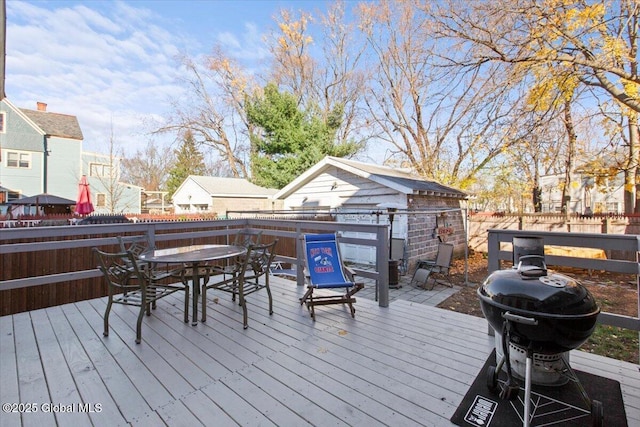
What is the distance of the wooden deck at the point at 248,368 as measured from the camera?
1.88 m

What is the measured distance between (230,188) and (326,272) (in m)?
14.7

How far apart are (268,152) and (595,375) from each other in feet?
53.5

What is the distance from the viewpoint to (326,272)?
12.9 feet

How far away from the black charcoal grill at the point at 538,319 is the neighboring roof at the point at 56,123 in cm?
2524

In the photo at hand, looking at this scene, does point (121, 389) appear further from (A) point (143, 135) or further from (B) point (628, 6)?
(A) point (143, 135)

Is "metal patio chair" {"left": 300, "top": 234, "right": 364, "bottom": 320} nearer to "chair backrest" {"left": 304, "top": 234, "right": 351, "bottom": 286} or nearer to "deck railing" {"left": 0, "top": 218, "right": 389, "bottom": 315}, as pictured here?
"chair backrest" {"left": 304, "top": 234, "right": 351, "bottom": 286}

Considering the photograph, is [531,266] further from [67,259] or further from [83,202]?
[83,202]

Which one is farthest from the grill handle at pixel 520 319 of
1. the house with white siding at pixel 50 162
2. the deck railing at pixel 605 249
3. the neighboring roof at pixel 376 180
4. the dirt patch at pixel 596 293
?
the house with white siding at pixel 50 162

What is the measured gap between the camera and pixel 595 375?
230cm

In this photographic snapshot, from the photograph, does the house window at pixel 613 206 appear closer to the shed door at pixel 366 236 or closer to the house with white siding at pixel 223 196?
the shed door at pixel 366 236

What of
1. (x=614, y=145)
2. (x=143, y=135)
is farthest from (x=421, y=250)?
(x=143, y=135)

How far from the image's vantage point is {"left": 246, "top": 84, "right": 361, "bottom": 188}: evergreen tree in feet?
53.3

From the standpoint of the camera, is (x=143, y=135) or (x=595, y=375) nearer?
(x=595, y=375)

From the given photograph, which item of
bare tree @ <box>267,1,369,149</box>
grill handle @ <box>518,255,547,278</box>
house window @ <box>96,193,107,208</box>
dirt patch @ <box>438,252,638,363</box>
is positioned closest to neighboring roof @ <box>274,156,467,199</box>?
dirt patch @ <box>438,252,638,363</box>
